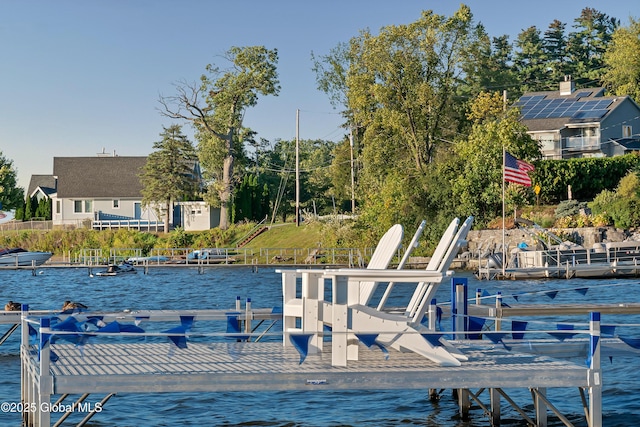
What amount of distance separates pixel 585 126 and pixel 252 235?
1013 inches

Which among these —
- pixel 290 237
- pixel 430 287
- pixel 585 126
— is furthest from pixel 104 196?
pixel 430 287

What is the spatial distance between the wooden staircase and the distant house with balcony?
20.8 m

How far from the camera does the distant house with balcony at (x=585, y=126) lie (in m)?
73.9

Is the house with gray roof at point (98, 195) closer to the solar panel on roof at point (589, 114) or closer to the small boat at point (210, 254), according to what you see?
the small boat at point (210, 254)

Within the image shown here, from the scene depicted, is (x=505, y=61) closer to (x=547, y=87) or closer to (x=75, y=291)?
(x=547, y=87)

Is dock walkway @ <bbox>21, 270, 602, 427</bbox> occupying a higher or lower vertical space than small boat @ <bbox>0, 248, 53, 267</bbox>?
lower

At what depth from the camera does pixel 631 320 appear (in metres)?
27.9

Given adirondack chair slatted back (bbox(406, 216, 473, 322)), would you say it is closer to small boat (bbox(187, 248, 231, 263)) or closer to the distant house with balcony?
small boat (bbox(187, 248, 231, 263))

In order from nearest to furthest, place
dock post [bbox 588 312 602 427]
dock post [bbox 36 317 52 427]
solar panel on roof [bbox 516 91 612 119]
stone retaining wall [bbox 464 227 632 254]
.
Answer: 1. dock post [bbox 36 317 52 427]
2. dock post [bbox 588 312 602 427]
3. stone retaining wall [bbox 464 227 632 254]
4. solar panel on roof [bbox 516 91 612 119]

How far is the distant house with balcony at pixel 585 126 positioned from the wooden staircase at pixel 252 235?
20.8 m

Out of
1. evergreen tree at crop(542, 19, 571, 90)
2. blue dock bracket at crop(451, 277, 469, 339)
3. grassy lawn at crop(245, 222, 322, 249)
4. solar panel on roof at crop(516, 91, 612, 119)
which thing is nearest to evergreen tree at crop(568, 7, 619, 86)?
evergreen tree at crop(542, 19, 571, 90)

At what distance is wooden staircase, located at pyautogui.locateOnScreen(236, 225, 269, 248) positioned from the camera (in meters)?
72.9

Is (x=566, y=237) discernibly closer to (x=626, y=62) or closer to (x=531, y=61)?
(x=626, y=62)

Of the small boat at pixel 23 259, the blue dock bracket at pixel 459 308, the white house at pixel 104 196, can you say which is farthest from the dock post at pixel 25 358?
the white house at pixel 104 196
